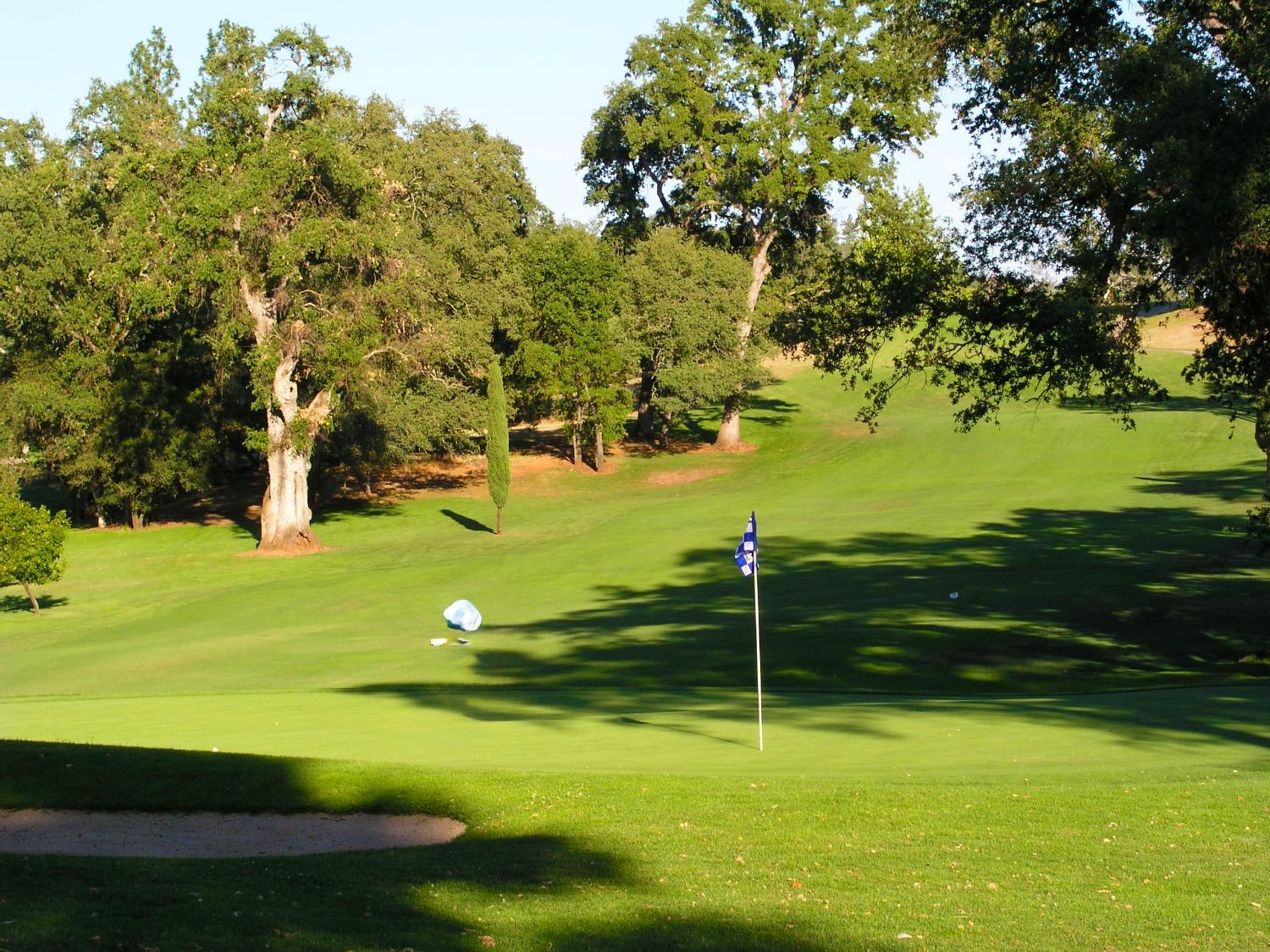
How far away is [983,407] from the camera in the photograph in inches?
958

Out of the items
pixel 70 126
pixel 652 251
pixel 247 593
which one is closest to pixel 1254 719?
pixel 247 593

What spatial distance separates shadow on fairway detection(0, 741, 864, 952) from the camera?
7.15 metres

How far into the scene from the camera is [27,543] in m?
35.0

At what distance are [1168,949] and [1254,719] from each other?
30.1 feet

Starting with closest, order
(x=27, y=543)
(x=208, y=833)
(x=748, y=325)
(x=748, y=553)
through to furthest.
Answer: (x=208, y=833) < (x=748, y=553) < (x=27, y=543) < (x=748, y=325)

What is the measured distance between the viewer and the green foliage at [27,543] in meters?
34.7

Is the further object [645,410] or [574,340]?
[645,410]

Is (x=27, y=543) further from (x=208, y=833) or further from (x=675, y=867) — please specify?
(x=675, y=867)

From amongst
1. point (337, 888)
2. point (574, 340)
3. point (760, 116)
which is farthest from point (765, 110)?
point (337, 888)

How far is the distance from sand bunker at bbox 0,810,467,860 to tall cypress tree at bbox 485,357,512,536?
4093 cm

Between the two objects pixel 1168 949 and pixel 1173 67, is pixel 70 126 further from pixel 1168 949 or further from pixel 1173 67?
pixel 1168 949

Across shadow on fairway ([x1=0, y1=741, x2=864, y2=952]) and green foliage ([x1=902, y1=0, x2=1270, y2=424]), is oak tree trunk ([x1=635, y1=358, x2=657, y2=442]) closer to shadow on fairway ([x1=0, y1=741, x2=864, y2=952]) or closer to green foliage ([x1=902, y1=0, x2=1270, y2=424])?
green foliage ([x1=902, y1=0, x2=1270, y2=424])

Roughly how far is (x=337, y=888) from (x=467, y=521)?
47228 mm

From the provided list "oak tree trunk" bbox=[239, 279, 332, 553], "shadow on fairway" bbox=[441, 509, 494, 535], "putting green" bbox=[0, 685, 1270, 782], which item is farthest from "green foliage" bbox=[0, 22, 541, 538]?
"putting green" bbox=[0, 685, 1270, 782]
